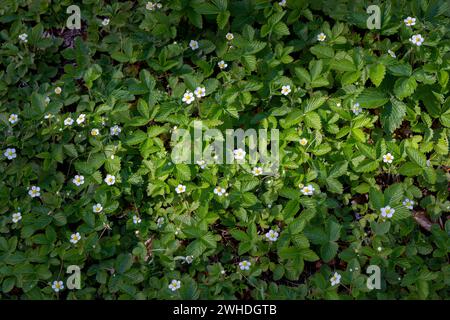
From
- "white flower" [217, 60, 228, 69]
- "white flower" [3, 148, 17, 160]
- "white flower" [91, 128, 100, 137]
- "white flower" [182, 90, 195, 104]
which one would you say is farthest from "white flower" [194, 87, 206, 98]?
"white flower" [3, 148, 17, 160]

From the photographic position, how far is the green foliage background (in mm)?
2547

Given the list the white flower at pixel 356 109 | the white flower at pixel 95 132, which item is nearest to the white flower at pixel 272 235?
the white flower at pixel 356 109

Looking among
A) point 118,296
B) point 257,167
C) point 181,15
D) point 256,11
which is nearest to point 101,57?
point 181,15

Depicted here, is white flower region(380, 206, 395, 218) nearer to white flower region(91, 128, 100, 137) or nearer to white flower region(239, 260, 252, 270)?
white flower region(239, 260, 252, 270)

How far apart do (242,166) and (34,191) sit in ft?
3.64

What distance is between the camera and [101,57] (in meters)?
3.29

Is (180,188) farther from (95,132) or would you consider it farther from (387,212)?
(387,212)

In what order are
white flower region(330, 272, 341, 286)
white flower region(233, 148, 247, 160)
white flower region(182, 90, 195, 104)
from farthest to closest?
1. white flower region(182, 90, 195, 104)
2. white flower region(233, 148, 247, 160)
3. white flower region(330, 272, 341, 286)

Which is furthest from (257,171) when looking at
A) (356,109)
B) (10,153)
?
(10,153)

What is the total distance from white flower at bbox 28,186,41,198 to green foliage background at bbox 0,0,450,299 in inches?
1.2

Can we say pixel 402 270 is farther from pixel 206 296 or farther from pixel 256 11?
pixel 256 11

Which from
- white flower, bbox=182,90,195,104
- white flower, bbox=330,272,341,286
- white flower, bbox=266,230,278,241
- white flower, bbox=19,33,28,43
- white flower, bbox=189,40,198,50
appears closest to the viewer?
white flower, bbox=330,272,341,286

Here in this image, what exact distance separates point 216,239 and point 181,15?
1.37 m

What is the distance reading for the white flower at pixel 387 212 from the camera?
8.40 ft
